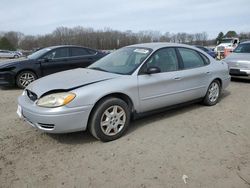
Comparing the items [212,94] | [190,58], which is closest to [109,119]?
[190,58]

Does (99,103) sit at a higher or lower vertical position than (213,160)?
higher

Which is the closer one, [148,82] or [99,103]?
[99,103]

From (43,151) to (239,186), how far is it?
8.37 feet

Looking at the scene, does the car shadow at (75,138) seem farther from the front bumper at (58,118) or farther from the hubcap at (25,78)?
the hubcap at (25,78)

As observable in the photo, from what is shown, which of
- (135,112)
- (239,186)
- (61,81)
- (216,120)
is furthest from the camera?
(216,120)

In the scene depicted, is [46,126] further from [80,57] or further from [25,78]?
[80,57]

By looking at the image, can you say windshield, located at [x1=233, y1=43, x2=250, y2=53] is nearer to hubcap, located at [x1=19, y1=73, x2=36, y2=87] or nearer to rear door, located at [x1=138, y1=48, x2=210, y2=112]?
rear door, located at [x1=138, y1=48, x2=210, y2=112]

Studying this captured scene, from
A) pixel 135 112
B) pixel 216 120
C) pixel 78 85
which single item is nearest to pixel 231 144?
pixel 216 120

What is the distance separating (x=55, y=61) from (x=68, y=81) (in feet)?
16.7

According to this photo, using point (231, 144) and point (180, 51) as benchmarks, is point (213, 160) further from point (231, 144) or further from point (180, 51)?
point (180, 51)

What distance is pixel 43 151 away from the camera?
148 inches

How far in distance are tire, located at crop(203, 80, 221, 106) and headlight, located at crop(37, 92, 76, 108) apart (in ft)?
10.8

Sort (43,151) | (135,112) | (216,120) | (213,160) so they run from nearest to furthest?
(213,160) < (43,151) < (135,112) < (216,120)

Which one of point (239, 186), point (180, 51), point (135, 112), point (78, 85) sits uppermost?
point (180, 51)
